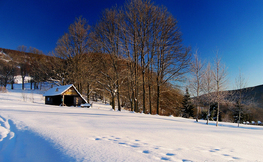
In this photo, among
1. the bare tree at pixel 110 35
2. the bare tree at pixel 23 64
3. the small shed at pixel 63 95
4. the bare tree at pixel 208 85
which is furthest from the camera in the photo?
the bare tree at pixel 23 64

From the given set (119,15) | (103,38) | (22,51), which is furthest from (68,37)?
(22,51)

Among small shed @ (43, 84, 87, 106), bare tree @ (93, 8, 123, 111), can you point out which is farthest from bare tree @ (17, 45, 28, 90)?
bare tree @ (93, 8, 123, 111)

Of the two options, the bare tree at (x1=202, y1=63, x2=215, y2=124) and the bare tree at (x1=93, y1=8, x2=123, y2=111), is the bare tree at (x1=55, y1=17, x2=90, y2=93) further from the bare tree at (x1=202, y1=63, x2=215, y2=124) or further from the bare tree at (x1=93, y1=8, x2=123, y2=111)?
the bare tree at (x1=202, y1=63, x2=215, y2=124)

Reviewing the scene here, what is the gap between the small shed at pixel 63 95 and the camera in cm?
2178

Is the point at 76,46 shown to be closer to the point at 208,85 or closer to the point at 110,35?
the point at 110,35

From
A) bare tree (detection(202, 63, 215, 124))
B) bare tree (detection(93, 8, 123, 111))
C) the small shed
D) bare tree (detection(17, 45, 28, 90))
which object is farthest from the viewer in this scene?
bare tree (detection(17, 45, 28, 90))

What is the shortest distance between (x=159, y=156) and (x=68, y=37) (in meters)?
25.9

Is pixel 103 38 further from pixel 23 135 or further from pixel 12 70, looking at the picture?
pixel 12 70

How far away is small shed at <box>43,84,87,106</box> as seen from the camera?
71.5 ft

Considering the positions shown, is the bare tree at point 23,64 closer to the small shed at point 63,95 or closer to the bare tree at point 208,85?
the small shed at point 63,95

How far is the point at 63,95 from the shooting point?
2158 centimetres

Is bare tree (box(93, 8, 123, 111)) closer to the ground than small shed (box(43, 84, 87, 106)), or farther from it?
farther from it

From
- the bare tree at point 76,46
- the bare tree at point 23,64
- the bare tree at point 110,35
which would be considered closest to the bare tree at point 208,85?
the bare tree at point 110,35

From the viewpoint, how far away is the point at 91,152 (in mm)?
2330
